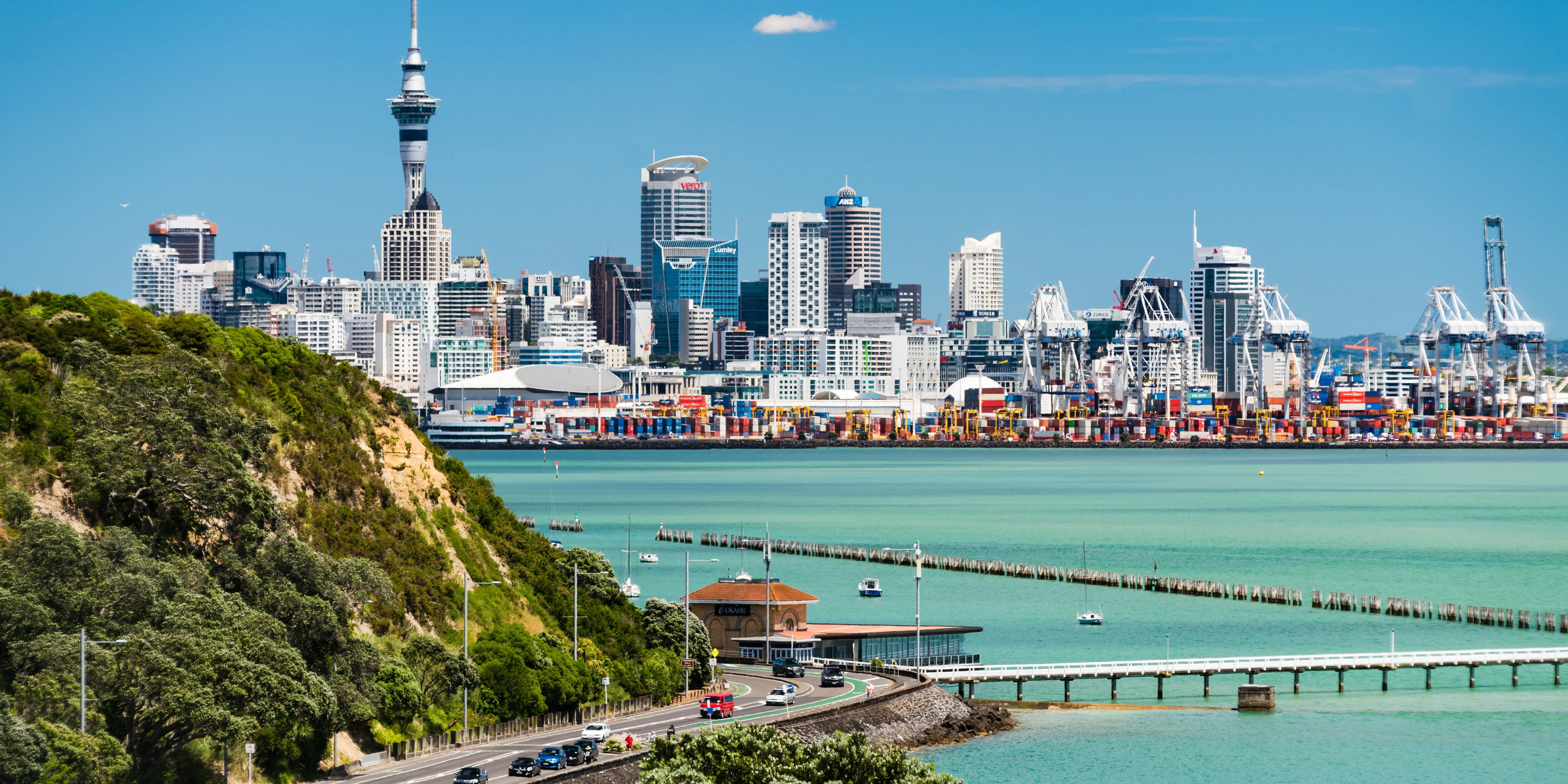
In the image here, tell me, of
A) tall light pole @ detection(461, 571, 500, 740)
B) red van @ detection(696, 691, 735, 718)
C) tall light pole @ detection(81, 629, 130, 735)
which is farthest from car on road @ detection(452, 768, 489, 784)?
red van @ detection(696, 691, 735, 718)

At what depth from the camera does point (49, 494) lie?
3716 cm

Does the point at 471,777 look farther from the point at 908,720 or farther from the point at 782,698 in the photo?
the point at 908,720

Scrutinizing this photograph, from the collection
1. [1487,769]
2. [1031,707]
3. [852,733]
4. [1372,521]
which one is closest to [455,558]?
[1031,707]

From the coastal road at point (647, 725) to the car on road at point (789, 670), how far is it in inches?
7.6

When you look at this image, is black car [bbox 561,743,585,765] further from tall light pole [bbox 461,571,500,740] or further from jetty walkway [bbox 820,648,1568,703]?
jetty walkway [bbox 820,648,1568,703]

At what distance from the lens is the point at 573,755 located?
34.1 m

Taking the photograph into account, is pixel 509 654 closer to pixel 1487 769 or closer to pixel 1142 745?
pixel 1142 745

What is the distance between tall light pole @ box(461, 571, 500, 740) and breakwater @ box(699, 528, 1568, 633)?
407 inches

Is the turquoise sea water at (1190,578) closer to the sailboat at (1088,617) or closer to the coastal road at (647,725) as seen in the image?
the sailboat at (1088,617)

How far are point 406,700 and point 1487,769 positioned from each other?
76.9ft

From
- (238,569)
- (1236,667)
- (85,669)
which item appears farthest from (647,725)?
(1236,667)

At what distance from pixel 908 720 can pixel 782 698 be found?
3117mm

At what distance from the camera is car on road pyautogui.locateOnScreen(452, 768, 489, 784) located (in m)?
31.4

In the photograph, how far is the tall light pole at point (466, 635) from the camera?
3712cm
